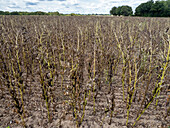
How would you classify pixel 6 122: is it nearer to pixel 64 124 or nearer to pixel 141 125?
pixel 64 124

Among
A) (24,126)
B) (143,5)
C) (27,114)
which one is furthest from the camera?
(143,5)

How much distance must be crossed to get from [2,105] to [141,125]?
285cm

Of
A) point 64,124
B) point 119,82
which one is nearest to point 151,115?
point 119,82

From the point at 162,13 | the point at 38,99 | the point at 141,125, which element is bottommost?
the point at 141,125

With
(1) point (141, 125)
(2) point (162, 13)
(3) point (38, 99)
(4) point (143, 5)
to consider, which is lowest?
(1) point (141, 125)

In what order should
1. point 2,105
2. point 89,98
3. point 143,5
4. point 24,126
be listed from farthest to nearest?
point 143,5
point 89,98
point 2,105
point 24,126

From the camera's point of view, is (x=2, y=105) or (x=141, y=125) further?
(x=2, y=105)

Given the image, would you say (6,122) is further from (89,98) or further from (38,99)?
(89,98)

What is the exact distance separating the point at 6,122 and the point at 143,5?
63.0m

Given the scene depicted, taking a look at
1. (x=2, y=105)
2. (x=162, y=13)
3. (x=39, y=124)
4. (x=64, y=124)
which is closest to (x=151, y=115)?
(x=64, y=124)

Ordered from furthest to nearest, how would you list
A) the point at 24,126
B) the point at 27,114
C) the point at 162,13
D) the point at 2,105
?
the point at 162,13, the point at 2,105, the point at 27,114, the point at 24,126

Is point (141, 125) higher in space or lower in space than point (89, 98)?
lower

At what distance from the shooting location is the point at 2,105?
267 centimetres

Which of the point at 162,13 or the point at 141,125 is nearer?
the point at 141,125
